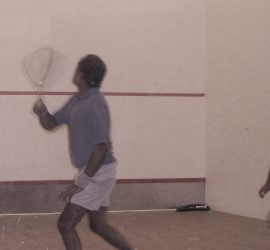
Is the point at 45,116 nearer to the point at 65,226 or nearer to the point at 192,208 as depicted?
the point at 65,226

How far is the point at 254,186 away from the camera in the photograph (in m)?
7.00

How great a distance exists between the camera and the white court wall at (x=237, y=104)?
6.85 meters

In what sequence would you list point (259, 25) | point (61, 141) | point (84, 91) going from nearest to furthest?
point (84, 91)
point (259, 25)
point (61, 141)

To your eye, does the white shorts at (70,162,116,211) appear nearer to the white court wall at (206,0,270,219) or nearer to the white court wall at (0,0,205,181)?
the white court wall at (206,0,270,219)

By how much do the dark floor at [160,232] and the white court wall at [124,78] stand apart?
1.88ft

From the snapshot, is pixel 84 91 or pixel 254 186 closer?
pixel 84 91

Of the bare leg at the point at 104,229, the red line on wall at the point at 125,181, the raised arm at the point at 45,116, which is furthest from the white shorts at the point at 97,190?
the red line on wall at the point at 125,181

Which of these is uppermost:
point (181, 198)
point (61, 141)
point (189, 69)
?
point (189, 69)

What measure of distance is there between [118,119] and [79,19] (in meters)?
1.15

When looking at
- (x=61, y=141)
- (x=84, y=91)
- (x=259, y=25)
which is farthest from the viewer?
(x=61, y=141)

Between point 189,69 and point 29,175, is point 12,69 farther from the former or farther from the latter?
point 189,69

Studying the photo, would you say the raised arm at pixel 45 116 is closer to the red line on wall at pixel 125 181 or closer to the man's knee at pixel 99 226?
the man's knee at pixel 99 226

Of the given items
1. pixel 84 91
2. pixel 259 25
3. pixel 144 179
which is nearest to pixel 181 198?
pixel 144 179

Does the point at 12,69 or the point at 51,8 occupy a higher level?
the point at 51,8
